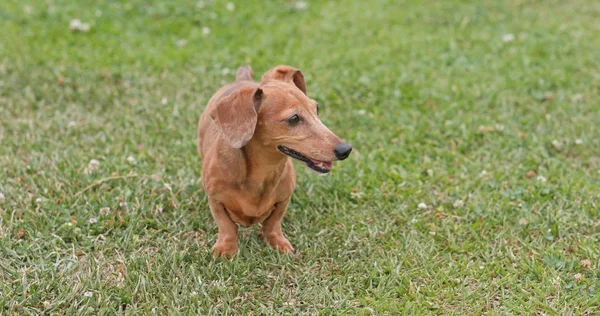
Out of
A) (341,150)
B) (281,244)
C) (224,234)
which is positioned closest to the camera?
(341,150)

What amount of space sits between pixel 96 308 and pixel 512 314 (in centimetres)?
212

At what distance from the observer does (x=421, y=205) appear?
170 inches

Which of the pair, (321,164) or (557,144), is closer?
(321,164)

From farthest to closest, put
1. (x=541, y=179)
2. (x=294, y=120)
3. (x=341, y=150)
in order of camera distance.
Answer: (x=541, y=179)
(x=294, y=120)
(x=341, y=150)

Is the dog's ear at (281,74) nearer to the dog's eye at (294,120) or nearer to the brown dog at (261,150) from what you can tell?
the brown dog at (261,150)

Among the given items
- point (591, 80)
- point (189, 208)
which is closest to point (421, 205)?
point (189, 208)

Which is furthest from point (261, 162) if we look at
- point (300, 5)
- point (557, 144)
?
point (300, 5)

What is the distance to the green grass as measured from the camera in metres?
3.53

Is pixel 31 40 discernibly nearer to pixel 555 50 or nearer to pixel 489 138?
pixel 489 138

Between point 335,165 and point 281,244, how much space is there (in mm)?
1178

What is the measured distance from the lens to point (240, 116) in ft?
10.3

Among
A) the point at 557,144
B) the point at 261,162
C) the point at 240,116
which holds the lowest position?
the point at 557,144

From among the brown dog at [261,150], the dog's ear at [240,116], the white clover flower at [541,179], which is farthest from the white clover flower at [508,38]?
the dog's ear at [240,116]

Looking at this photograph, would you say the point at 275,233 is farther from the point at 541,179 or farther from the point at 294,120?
the point at 541,179
